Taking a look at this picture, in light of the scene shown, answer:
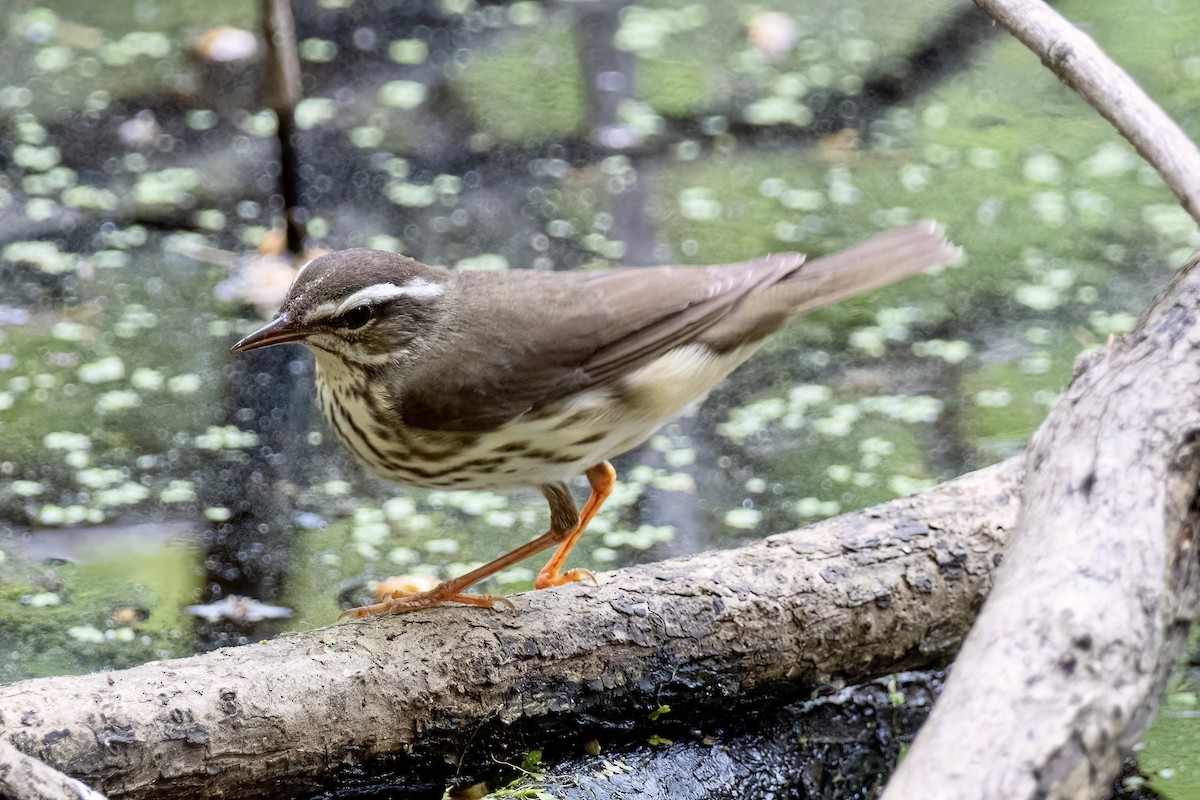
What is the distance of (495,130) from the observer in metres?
7.68

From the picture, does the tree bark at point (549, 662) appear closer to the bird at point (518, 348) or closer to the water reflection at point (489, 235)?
the bird at point (518, 348)

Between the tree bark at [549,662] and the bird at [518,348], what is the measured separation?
241 mm

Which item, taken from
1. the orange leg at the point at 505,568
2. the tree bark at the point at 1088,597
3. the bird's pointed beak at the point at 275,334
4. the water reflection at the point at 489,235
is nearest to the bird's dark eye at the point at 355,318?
the bird's pointed beak at the point at 275,334

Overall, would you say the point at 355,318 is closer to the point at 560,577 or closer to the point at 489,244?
the point at 560,577

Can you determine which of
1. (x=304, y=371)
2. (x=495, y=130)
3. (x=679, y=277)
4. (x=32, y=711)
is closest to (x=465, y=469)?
(x=679, y=277)

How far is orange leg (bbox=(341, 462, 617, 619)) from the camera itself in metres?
4.07

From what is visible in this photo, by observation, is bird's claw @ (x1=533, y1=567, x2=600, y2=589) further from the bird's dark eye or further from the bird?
the bird's dark eye

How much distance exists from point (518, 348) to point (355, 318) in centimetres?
46

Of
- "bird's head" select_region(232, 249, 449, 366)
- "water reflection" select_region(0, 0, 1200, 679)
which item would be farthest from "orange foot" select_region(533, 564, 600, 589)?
"bird's head" select_region(232, 249, 449, 366)

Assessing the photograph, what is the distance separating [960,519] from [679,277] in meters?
1.14

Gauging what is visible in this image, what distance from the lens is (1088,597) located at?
2445mm

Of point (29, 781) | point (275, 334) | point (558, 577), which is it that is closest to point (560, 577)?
point (558, 577)

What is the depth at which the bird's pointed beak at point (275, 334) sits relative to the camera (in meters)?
3.75

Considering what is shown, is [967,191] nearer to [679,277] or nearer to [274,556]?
[679,277]
